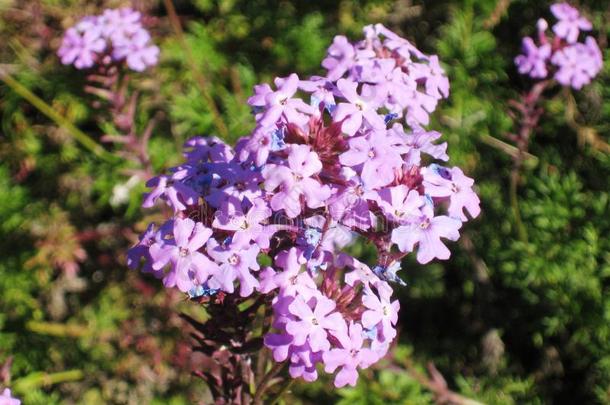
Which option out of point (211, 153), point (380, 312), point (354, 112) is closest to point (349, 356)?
point (380, 312)

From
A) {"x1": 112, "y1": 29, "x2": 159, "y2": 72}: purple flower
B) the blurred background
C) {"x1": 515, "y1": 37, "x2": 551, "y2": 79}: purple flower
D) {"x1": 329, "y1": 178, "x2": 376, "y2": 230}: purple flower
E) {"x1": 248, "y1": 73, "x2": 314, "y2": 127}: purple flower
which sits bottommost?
the blurred background

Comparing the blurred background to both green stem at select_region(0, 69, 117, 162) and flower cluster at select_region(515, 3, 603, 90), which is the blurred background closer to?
green stem at select_region(0, 69, 117, 162)

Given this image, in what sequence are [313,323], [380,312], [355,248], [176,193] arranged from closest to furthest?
[313,323] < [380,312] < [176,193] < [355,248]

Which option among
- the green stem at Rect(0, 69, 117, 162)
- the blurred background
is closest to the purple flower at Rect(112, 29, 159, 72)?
the blurred background

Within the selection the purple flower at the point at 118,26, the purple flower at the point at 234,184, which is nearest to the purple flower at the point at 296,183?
the purple flower at the point at 234,184

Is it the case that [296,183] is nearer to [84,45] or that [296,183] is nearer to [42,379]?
[84,45]

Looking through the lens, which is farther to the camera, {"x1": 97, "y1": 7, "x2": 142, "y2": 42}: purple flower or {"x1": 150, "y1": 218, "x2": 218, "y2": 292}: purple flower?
{"x1": 97, "y1": 7, "x2": 142, "y2": 42}: purple flower

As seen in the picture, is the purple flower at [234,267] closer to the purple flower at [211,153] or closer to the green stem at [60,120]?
the purple flower at [211,153]
